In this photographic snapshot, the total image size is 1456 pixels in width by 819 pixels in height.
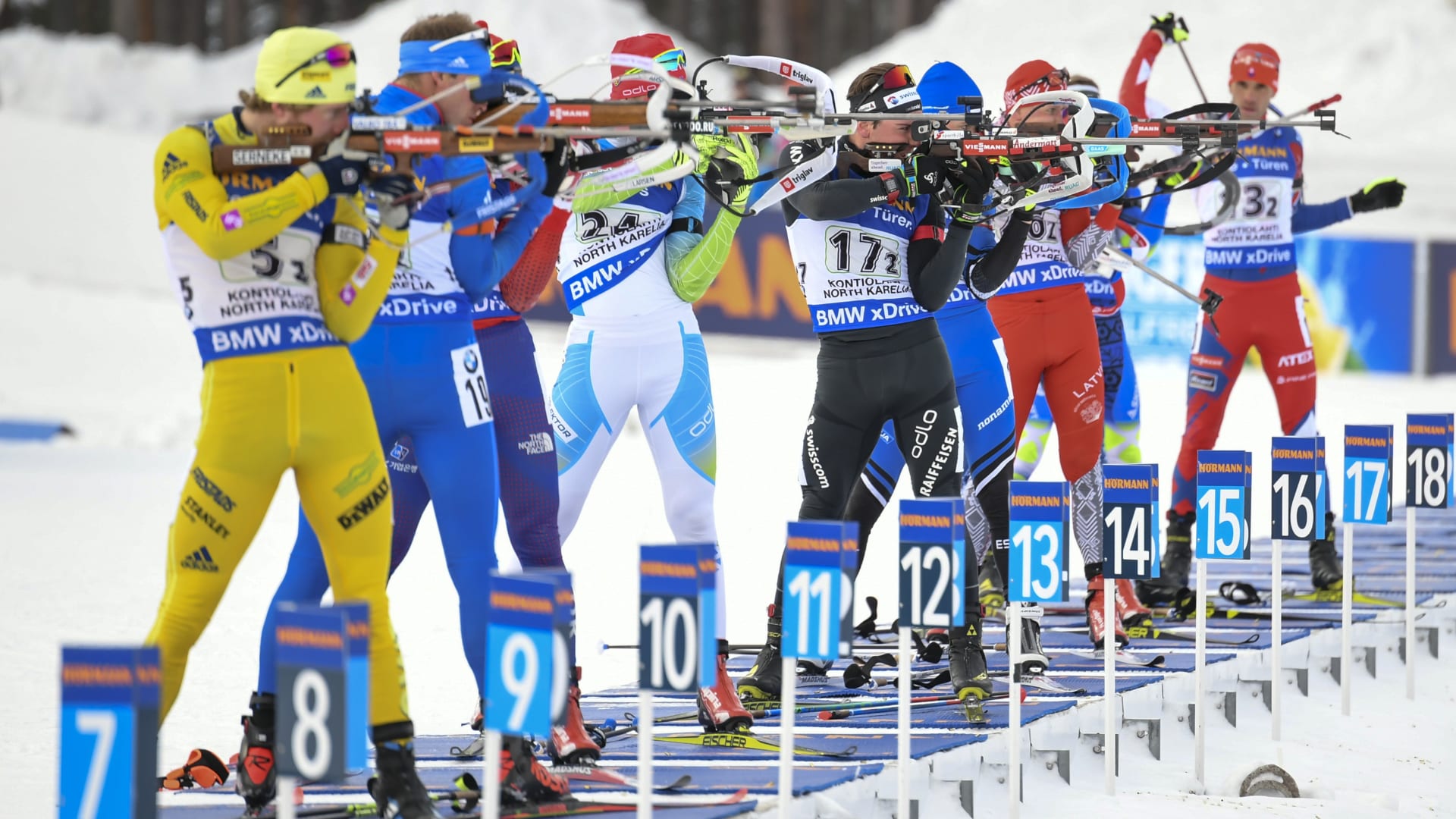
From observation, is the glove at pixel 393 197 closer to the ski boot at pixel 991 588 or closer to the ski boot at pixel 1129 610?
the ski boot at pixel 991 588

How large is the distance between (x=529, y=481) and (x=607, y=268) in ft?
2.65

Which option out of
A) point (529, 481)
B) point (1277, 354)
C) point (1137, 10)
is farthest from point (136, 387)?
point (1137, 10)

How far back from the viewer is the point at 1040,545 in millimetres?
4680

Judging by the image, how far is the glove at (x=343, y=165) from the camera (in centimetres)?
367

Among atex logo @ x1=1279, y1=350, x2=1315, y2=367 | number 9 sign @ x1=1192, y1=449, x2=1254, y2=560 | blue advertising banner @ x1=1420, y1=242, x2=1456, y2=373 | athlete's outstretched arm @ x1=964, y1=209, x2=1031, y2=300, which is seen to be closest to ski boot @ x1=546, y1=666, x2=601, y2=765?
athlete's outstretched arm @ x1=964, y1=209, x2=1031, y2=300

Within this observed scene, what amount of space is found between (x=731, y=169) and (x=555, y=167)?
0.98 meters

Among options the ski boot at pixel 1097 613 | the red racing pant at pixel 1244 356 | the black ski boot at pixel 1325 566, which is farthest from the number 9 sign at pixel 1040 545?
the black ski boot at pixel 1325 566

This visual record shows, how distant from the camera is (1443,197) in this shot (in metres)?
21.9

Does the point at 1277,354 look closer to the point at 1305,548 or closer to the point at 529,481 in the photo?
the point at 1305,548

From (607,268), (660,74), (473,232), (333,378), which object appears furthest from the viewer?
→ (607,268)

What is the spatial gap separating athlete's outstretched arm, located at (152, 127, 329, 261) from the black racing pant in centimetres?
213

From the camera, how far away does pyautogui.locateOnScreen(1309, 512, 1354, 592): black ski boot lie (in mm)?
7570

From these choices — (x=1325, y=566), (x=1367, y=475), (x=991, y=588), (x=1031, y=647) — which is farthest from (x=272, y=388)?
(x=1325, y=566)

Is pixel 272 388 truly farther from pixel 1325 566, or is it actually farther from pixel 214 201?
pixel 1325 566
